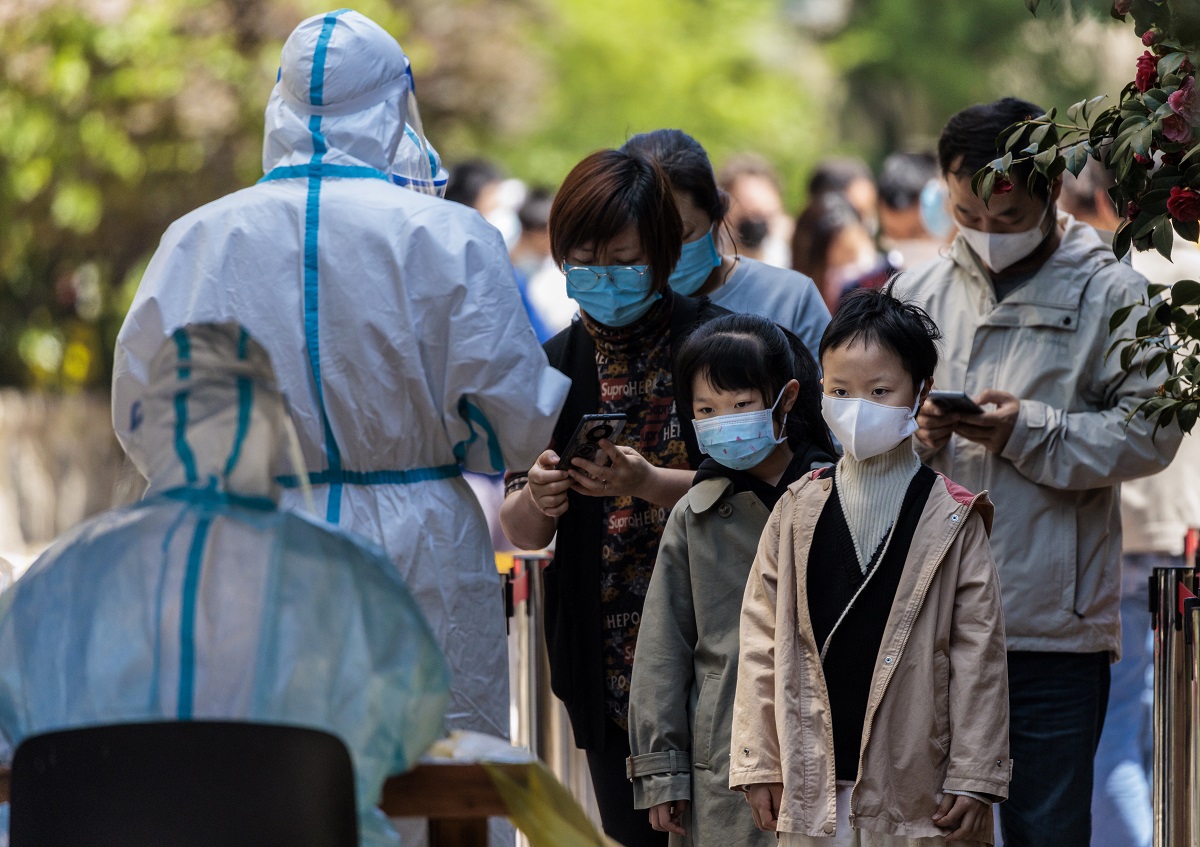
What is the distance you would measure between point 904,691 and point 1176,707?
1.21 metres

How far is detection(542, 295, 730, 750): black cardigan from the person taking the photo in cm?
352

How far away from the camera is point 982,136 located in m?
3.68

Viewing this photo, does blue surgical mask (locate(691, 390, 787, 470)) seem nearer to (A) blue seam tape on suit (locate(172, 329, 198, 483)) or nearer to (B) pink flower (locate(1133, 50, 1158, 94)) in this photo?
(B) pink flower (locate(1133, 50, 1158, 94))

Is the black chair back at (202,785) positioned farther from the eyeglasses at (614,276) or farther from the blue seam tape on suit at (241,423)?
the eyeglasses at (614,276)

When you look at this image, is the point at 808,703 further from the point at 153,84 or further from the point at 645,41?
the point at 645,41

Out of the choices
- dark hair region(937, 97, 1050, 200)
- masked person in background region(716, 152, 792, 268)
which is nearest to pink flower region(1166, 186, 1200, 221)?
dark hair region(937, 97, 1050, 200)

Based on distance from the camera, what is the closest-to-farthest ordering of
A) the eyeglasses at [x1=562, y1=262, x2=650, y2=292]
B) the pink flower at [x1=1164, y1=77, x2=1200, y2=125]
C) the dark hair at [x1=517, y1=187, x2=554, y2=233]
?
the pink flower at [x1=1164, y1=77, x2=1200, y2=125], the eyeglasses at [x1=562, y1=262, x2=650, y2=292], the dark hair at [x1=517, y1=187, x2=554, y2=233]

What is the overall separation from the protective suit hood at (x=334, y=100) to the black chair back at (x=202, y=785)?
5.63 feet

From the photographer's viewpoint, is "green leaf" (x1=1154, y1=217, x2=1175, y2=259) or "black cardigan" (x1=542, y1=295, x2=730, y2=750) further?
"black cardigan" (x1=542, y1=295, x2=730, y2=750)

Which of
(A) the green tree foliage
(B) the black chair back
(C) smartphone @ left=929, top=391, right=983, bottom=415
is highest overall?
(A) the green tree foliage

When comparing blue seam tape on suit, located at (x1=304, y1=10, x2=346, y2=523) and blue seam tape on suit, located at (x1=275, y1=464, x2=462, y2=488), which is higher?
blue seam tape on suit, located at (x1=304, y1=10, x2=346, y2=523)

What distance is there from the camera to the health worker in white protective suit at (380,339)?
10.9 feet

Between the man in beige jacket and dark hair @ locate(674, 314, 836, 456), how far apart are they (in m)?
0.37

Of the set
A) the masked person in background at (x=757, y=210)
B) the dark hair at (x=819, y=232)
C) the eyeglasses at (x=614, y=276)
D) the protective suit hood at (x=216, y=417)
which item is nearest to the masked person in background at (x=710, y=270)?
the eyeglasses at (x=614, y=276)
